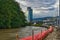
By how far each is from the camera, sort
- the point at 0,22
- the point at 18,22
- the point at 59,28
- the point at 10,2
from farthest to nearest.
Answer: the point at 18,22, the point at 10,2, the point at 0,22, the point at 59,28

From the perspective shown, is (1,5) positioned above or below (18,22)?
above

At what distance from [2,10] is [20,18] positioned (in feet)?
24.9

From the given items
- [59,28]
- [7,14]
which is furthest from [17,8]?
[59,28]

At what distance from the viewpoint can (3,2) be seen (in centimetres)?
3584

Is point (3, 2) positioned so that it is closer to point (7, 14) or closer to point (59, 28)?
point (7, 14)

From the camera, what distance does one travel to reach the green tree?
35.6 meters

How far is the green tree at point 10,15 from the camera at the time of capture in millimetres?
35594

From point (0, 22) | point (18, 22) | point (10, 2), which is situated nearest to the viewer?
point (0, 22)

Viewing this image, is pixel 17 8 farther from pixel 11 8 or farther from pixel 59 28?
pixel 59 28

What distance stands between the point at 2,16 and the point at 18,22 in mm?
6607

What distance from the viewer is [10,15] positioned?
36938mm

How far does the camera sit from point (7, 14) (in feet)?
119

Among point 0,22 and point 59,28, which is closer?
point 59,28

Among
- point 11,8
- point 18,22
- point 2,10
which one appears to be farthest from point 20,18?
point 2,10
